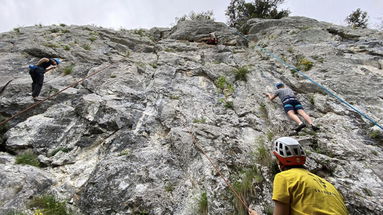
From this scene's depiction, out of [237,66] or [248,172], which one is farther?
[237,66]

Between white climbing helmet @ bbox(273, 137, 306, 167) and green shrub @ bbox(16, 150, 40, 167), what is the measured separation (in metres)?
4.98

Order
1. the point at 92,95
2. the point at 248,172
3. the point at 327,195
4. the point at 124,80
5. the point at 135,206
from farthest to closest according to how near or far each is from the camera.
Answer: the point at 124,80
the point at 92,95
the point at 248,172
the point at 135,206
the point at 327,195

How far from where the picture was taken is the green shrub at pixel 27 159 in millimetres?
4730

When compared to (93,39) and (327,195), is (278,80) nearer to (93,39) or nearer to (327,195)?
(327,195)

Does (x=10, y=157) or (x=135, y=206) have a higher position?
(x=10, y=157)

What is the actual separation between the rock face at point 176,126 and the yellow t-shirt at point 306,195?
1.93m

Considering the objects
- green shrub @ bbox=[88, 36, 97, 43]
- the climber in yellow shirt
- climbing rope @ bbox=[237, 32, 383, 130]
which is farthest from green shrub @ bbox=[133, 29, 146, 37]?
the climber in yellow shirt

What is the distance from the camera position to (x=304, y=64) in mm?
9320

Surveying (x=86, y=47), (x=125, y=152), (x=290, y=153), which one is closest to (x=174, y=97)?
(x=125, y=152)

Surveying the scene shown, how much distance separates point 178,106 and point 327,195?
17.1ft

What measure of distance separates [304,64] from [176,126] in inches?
258

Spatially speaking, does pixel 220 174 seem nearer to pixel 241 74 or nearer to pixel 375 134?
pixel 375 134

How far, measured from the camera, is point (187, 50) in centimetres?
1232

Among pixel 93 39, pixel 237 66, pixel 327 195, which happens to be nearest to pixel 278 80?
pixel 237 66
